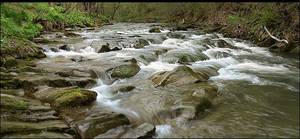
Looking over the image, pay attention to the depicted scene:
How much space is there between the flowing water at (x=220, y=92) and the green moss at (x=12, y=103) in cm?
173

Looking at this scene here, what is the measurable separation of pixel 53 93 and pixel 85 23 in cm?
2096

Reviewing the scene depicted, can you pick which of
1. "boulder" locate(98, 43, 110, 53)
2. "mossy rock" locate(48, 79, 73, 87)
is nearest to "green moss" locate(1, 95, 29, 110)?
"mossy rock" locate(48, 79, 73, 87)

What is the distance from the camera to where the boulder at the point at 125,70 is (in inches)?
428

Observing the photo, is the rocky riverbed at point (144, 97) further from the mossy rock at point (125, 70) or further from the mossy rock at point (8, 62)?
the mossy rock at point (8, 62)

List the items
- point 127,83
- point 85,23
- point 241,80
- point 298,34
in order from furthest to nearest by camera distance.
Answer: point 85,23
point 298,34
point 241,80
point 127,83

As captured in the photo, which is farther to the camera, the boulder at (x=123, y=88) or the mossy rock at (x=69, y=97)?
the boulder at (x=123, y=88)

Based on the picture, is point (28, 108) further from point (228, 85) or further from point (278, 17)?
point (278, 17)

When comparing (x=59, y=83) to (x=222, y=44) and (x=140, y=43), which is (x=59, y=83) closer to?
(x=140, y=43)

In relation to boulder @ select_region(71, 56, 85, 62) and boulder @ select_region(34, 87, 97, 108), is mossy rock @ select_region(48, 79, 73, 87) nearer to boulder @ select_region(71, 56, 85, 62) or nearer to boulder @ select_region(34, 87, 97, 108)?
boulder @ select_region(34, 87, 97, 108)

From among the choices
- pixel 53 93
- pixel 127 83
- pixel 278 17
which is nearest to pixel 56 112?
pixel 53 93

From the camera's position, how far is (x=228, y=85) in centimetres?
1050

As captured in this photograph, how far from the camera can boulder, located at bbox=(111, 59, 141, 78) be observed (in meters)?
10.9

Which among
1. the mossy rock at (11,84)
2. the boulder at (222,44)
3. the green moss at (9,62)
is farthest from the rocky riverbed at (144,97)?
the boulder at (222,44)

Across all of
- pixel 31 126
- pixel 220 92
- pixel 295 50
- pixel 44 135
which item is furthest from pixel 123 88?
pixel 295 50
